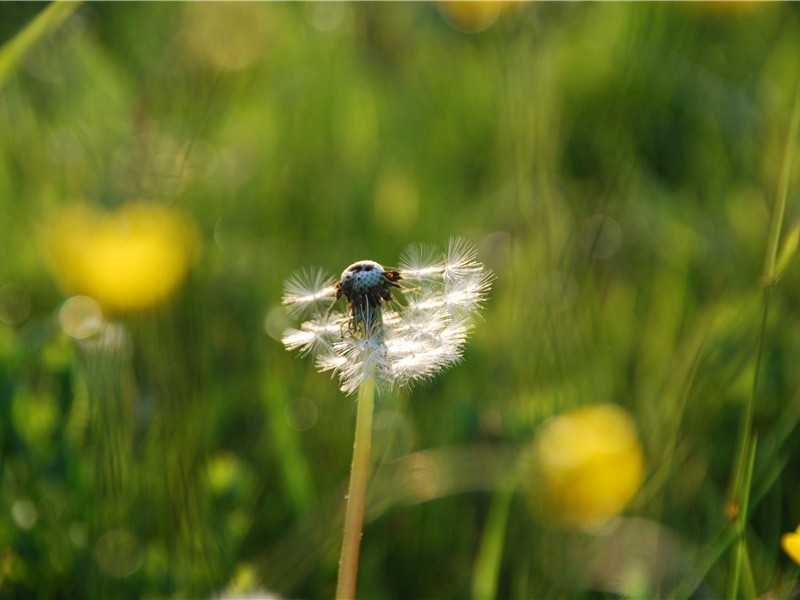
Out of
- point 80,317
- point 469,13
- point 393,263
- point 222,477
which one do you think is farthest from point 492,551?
point 469,13

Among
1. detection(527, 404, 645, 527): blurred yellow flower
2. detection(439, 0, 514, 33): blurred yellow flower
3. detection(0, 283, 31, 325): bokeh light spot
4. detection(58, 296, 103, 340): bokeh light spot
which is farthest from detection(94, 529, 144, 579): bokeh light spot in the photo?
detection(439, 0, 514, 33): blurred yellow flower

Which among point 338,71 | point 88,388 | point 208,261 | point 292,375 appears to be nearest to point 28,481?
point 88,388

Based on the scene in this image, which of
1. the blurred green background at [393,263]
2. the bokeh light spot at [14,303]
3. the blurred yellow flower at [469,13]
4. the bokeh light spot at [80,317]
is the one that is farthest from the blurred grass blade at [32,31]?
the blurred yellow flower at [469,13]

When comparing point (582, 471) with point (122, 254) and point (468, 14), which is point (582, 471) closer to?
point (122, 254)

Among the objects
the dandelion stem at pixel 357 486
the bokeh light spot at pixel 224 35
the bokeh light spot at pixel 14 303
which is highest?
the bokeh light spot at pixel 224 35

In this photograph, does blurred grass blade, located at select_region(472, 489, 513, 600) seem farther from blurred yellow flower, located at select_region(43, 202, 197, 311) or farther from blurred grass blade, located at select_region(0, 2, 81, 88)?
blurred grass blade, located at select_region(0, 2, 81, 88)

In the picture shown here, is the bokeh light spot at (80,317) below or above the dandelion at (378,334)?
above

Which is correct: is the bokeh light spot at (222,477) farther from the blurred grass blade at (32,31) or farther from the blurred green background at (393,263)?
the blurred grass blade at (32,31)

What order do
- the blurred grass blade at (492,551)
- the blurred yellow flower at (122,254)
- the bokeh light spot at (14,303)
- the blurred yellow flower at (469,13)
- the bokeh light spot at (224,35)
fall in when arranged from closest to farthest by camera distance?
1. the blurred grass blade at (492,551)
2. the blurred yellow flower at (122,254)
3. the bokeh light spot at (14,303)
4. the bokeh light spot at (224,35)
5. the blurred yellow flower at (469,13)

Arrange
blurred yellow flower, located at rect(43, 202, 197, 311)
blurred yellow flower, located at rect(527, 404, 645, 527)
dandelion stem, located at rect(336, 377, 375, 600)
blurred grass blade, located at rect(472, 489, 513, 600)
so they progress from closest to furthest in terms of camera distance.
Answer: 1. dandelion stem, located at rect(336, 377, 375, 600)
2. blurred grass blade, located at rect(472, 489, 513, 600)
3. blurred yellow flower, located at rect(527, 404, 645, 527)
4. blurred yellow flower, located at rect(43, 202, 197, 311)
